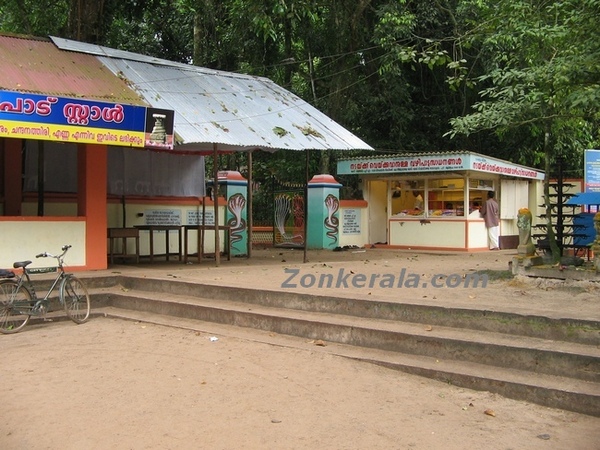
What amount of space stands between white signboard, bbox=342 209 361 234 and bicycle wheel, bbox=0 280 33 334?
36.8 ft

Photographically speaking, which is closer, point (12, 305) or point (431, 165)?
point (12, 305)

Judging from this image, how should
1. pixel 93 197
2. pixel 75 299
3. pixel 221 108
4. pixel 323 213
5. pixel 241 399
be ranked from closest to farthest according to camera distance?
1. pixel 241 399
2. pixel 75 299
3. pixel 93 197
4. pixel 221 108
5. pixel 323 213

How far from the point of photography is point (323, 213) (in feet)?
56.0

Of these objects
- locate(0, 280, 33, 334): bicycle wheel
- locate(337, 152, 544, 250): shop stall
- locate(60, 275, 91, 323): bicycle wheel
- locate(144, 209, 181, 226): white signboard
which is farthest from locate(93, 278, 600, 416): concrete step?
locate(337, 152, 544, 250): shop stall

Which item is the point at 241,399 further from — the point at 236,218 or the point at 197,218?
the point at 236,218

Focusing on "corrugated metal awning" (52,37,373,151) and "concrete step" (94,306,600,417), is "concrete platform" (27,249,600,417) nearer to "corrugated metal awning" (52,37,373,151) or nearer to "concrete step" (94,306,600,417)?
"concrete step" (94,306,600,417)

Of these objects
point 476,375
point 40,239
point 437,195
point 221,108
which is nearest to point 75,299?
point 40,239

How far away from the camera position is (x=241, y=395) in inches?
208

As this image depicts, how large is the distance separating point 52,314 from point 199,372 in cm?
353

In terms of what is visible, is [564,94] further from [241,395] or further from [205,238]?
[205,238]

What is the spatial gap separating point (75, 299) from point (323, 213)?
9.64 metres

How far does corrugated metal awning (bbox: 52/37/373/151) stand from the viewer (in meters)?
10.8

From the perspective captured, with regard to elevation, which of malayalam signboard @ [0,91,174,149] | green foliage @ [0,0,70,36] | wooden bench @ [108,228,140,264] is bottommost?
wooden bench @ [108,228,140,264]

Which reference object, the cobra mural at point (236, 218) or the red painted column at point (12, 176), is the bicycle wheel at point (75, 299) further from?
the cobra mural at point (236, 218)
